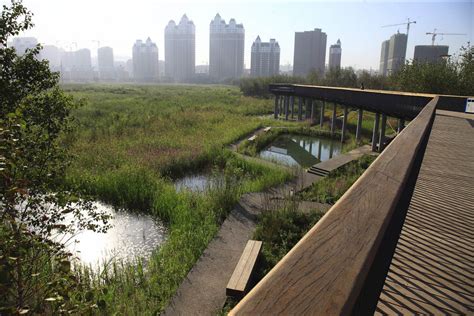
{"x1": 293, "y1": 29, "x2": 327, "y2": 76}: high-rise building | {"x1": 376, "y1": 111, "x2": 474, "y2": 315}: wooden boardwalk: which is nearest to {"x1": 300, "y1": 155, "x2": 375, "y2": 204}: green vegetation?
{"x1": 376, "y1": 111, "x2": 474, "y2": 315}: wooden boardwalk

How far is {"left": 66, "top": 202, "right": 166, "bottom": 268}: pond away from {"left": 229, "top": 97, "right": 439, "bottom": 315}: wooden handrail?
6999mm

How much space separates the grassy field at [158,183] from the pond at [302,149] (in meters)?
2.58

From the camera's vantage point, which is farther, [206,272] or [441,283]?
[206,272]

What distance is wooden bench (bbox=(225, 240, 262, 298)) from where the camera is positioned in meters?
5.18

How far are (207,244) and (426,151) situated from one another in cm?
469

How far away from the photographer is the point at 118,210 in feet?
32.5

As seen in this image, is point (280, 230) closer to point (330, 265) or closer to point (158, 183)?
point (158, 183)

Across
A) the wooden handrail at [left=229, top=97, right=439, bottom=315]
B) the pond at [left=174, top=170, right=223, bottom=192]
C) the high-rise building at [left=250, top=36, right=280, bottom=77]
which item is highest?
the high-rise building at [left=250, top=36, right=280, bottom=77]

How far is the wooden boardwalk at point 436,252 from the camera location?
1767mm

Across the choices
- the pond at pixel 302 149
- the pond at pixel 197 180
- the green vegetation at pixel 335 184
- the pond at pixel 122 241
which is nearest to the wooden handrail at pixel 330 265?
the pond at pixel 122 241

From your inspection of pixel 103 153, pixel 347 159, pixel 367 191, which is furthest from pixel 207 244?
pixel 347 159

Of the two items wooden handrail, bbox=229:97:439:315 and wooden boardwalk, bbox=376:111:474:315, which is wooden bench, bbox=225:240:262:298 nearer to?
wooden boardwalk, bbox=376:111:474:315

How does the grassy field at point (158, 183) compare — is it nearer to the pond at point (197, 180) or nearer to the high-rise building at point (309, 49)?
the pond at point (197, 180)

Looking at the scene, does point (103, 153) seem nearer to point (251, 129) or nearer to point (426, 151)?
point (251, 129)
